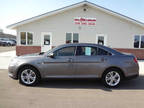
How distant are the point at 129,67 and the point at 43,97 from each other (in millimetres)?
3295

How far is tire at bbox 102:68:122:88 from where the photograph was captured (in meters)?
4.77

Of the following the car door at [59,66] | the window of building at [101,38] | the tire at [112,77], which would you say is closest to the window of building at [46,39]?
the window of building at [101,38]

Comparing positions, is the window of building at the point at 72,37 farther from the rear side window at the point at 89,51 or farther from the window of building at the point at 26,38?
the rear side window at the point at 89,51

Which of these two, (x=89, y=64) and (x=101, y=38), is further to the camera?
(x=101, y=38)

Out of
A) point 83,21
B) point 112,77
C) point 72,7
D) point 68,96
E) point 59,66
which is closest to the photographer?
point 68,96

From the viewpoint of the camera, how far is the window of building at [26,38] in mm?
12430

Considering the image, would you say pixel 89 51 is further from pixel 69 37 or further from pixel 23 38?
pixel 23 38

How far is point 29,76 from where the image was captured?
476 centimetres

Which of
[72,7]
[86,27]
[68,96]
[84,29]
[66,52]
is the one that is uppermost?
[72,7]

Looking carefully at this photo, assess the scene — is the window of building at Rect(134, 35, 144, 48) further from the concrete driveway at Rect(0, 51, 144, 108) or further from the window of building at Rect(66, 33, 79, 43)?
the concrete driveway at Rect(0, 51, 144, 108)

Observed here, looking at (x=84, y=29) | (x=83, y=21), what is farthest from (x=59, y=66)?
(x=83, y=21)

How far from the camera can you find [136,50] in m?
12.4

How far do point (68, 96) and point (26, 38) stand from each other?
10024 mm

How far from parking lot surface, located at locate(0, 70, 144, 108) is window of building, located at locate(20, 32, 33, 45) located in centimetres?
787
